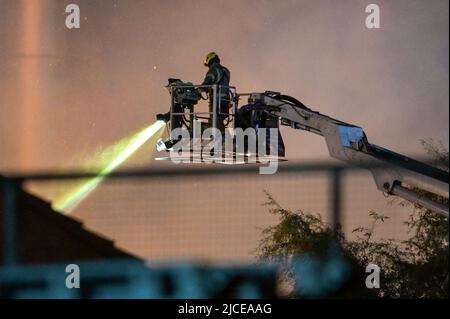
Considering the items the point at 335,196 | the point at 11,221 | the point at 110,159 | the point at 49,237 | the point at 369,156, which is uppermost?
the point at 110,159

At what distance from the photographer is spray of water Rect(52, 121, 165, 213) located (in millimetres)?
7496

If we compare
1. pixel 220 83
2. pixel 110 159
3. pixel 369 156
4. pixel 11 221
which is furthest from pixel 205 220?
pixel 11 221

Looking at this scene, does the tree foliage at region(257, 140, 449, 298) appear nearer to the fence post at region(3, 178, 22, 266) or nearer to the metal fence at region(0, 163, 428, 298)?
the metal fence at region(0, 163, 428, 298)

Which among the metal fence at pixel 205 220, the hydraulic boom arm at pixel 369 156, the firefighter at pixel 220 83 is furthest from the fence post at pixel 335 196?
the firefighter at pixel 220 83

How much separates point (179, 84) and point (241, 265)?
5.39 ft

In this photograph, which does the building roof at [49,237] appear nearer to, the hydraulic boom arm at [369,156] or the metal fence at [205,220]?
the metal fence at [205,220]

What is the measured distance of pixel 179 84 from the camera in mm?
6371

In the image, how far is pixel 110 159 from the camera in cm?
761

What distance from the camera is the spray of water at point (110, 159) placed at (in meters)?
7.50

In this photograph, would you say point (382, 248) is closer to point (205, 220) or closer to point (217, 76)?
point (205, 220)

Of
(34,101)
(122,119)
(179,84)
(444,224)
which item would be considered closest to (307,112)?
(179,84)

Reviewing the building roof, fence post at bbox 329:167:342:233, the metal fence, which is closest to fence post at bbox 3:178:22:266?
the building roof

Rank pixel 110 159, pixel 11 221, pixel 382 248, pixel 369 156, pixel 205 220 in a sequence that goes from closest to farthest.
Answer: pixel 369 156 → pixel 382 248 → pixel 205 220 → pixel 110 159 → pixel 11 221
